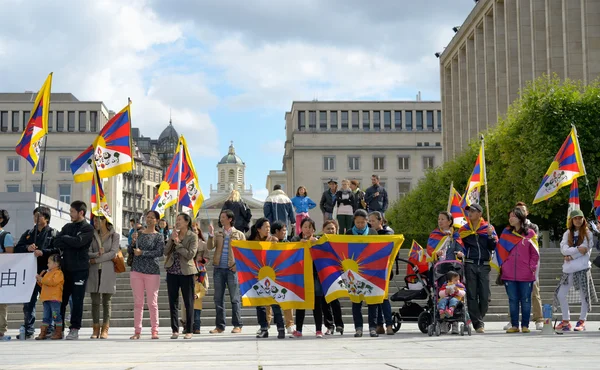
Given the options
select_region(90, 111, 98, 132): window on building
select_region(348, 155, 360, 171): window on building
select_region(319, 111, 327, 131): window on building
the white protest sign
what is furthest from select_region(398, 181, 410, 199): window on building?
the white protest sign

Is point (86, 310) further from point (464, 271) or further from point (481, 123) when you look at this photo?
point (481, 123)

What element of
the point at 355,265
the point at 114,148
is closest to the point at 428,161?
the point at 114,148

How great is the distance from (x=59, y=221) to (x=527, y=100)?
21819mm

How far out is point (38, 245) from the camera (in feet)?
53.1

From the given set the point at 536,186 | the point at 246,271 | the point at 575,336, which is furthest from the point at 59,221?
the point at 575,336

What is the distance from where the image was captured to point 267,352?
11539 millimetres

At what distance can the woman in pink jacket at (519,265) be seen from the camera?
51.3 feet

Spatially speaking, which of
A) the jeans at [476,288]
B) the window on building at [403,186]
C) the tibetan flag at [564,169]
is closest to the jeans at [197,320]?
the jeans at [476,288]

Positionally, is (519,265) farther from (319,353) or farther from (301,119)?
(301,119)

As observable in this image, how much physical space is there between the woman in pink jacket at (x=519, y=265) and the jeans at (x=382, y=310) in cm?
194

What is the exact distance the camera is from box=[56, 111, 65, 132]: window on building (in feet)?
391

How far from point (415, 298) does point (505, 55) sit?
2037 inches

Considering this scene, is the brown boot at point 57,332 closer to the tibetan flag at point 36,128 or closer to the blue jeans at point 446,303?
the tibetan flag at point 36,128

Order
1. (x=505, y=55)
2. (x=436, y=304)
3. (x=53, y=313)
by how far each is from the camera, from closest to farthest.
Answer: (x=436, y=304) < (x=53, y=313) < (x=505, y=55)
